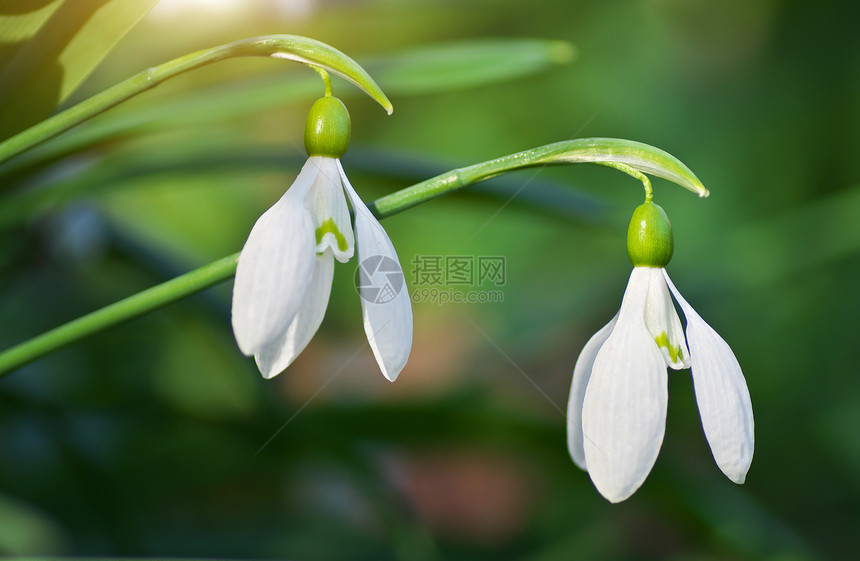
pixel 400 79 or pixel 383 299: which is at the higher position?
pixel 400 79

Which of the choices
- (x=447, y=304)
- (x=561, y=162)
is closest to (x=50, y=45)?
(x=561, y=162)

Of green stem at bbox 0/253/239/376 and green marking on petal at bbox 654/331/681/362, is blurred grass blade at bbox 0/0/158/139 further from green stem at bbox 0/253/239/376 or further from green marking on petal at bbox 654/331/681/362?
green marking on petal at bbox 654/331/681/362

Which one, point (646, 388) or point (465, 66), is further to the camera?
point (465, 66)

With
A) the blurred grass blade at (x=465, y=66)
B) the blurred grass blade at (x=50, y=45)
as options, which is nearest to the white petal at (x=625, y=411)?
the blurred grass blade at (x=50, y=45)

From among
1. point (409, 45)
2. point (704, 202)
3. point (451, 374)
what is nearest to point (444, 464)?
point (451, 374)

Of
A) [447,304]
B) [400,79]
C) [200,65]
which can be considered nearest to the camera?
[200,65]

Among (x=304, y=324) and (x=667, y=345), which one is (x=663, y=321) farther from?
(x=304, y=324)

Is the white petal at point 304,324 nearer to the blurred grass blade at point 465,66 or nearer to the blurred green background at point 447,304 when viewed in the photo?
the blurred green background at point 447,304

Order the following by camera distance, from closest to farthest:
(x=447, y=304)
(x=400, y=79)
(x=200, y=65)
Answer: (x=200, y=65) → (x=400, y=79) → (x=447, y=304)
